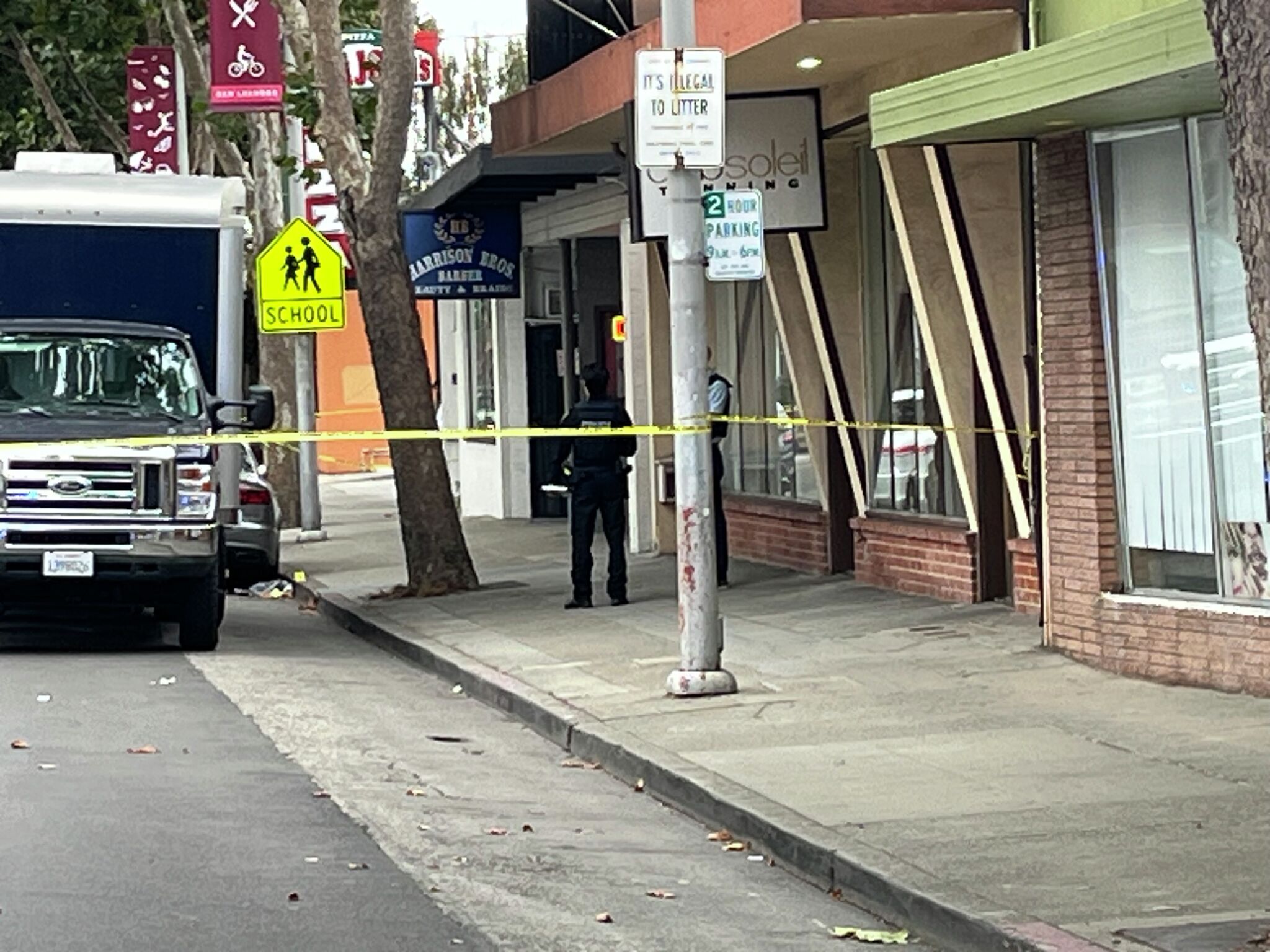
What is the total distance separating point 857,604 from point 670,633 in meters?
1.62

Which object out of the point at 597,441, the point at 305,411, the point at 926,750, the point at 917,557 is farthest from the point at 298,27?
the point at 926,750

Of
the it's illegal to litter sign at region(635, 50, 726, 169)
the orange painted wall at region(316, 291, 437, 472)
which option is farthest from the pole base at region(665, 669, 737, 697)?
the orange painted wall at region(316, 291, 437, 472)

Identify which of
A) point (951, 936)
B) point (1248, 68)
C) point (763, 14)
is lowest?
point (951, 936)

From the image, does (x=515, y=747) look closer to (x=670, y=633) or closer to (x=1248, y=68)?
(x=670, y=633)

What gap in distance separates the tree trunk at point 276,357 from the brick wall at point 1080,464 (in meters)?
17.1

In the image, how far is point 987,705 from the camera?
12.7m

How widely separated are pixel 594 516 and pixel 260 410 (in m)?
2.71

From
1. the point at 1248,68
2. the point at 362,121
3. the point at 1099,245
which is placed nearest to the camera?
the point at 1248,68

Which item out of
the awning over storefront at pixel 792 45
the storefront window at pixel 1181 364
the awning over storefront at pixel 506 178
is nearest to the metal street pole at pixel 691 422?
the awning over storefront at pixel 792 45

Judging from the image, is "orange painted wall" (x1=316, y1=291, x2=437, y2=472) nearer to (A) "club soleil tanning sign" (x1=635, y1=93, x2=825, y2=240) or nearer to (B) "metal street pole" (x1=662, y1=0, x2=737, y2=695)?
(A) "club soleil tanning sign" (x1=635, y1=93, x2=825, y2=240)

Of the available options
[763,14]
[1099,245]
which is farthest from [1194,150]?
[763,14]

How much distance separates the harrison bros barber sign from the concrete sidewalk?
761 cm

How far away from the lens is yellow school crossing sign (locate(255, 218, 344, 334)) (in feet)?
78.9

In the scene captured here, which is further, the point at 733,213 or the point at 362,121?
the point at 362,121
